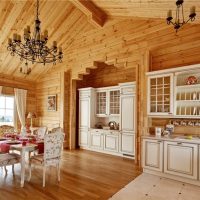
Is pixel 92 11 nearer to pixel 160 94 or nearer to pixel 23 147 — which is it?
pixel 160 94

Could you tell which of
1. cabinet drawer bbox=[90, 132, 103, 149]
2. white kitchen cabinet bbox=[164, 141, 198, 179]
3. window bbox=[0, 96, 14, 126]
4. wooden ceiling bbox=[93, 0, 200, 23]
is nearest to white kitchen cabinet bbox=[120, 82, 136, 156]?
cabinet drawer bbox=[90, 132, 103, 149]

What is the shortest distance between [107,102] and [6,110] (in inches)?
152

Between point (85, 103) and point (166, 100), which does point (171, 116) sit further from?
point (85, 103)

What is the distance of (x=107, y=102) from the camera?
6176 mm

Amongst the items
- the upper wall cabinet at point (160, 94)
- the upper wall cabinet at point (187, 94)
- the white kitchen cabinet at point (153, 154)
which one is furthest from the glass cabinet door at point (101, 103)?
the upper wall cabinet at point (187, 94)

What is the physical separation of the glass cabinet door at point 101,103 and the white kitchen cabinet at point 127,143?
1223 millimetres

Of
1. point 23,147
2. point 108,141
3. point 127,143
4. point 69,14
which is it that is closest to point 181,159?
point 127,143

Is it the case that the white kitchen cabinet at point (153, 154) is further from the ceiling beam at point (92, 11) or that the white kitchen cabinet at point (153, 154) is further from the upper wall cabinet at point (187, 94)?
the ceiling beam at point (92, 11)

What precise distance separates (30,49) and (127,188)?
9.83 feet

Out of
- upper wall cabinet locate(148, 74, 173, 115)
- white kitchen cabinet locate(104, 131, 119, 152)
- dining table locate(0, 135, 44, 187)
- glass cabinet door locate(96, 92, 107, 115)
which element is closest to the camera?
dining table locate(0, 135, 44, 187)

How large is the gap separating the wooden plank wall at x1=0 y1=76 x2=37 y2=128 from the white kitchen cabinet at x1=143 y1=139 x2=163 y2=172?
511cm

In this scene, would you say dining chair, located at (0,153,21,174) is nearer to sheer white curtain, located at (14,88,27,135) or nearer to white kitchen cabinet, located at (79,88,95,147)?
white kitchen cabinet, located at (79,88,95,147)

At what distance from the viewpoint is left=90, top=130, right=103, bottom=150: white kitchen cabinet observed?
6016mm

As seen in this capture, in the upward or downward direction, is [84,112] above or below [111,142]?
above
